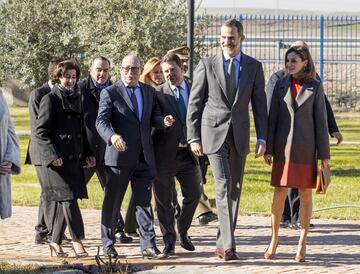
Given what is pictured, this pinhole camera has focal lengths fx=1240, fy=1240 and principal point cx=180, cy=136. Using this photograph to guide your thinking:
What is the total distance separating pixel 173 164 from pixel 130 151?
2.36 feet

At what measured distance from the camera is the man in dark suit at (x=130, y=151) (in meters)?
11.8

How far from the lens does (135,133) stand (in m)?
11.8

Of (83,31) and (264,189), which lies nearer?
(264,189)

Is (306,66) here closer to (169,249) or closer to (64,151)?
(169,249)

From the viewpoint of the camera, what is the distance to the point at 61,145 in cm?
1205

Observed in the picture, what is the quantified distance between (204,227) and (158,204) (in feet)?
6.53

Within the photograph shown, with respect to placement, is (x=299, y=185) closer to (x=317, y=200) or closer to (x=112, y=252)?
(x=112, y=252)

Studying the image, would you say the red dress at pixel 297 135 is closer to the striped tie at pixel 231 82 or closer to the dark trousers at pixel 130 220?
the striped tie at pixel 231 82

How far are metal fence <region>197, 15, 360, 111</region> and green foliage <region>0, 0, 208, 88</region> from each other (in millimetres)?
9224

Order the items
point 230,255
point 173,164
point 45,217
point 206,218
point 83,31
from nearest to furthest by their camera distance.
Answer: point 230,255 < point 173,164 < point 45,217 < point 206,218 < point 83,31

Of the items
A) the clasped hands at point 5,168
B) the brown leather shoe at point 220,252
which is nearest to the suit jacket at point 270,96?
the brown leather shoe at point 220,252

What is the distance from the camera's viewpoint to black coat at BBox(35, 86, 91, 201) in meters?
12.0

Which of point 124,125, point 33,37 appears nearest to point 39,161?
point 124,125

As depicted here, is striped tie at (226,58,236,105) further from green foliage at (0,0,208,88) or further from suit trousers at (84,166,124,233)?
green foliage at (0,0,208,88)
